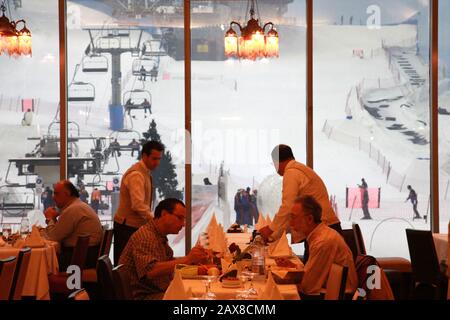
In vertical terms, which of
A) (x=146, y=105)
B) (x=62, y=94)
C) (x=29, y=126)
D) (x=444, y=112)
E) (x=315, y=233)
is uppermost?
(x=62, y=94)

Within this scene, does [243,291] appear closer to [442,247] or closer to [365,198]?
[442,247]

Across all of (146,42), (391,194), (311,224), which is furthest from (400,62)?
(311,224)

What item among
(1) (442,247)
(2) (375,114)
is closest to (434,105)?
(2) (375,114)

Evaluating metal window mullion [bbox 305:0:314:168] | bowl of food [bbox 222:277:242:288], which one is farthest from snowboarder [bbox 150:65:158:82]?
bowl of food [bbox 222:277:242:288]

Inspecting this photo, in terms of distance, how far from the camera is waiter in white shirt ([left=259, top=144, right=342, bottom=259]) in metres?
6.61

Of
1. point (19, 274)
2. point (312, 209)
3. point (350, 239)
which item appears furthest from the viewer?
point (350, 239)

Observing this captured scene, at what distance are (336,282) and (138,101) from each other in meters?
5.61

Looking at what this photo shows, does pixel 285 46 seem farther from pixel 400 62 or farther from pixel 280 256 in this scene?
pixel 280 256

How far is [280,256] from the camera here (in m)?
5.90

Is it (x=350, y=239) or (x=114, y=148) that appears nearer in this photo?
(x=350, y=239)

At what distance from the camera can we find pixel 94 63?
9547 millimetres

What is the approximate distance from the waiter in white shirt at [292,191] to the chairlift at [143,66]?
3080 mm

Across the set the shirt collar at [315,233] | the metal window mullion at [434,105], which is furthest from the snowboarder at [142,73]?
the shirt collar at [315,233]

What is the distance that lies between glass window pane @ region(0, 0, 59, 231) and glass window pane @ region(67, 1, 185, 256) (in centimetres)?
22
